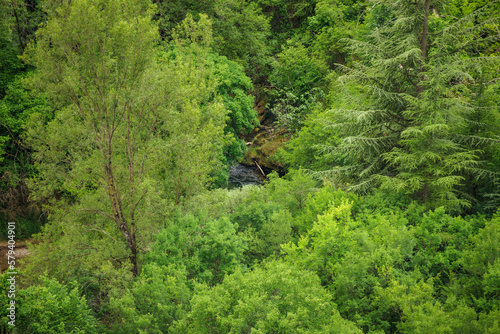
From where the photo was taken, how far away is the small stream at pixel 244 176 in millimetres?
26891

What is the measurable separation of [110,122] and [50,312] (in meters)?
5.88

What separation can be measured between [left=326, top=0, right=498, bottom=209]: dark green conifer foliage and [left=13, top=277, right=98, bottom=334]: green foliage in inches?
391

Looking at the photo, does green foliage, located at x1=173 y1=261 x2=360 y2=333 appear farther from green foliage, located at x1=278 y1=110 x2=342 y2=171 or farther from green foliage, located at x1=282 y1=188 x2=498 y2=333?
green foliage, located at x1=278 y1=110 x2=342 y2=171

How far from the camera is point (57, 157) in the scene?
10.3 metres

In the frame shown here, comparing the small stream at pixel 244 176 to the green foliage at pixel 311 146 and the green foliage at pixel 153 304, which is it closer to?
the green foliage at pixel 311 146

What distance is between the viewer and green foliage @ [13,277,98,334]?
6.43 m

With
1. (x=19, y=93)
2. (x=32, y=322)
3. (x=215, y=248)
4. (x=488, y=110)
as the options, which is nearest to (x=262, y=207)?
(x=215, y=248)

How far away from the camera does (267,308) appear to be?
22.6 ft

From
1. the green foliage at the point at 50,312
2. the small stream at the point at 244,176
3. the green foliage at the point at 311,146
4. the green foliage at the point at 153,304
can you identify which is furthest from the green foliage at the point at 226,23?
the green foliage at the point at 50,312

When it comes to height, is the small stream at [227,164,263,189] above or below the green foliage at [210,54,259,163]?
below

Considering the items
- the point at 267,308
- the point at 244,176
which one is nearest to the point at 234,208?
the point at 267,308

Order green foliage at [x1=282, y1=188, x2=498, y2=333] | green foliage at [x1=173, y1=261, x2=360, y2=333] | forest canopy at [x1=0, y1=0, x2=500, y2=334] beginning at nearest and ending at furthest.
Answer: green foliage at [x1=173, y1=261, x2=360, y2=333] → forest canopy at [x1=0, y1=0, x2=500, y2=334] → green foliage at [x1=282, y1=188, x2=498, y2=333]

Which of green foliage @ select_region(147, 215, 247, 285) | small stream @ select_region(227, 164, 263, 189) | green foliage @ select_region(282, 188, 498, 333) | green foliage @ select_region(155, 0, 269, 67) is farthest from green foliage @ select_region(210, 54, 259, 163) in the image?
green foliage @ select_region(282, 188, 498, 333)

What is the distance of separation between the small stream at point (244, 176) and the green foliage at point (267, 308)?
18.9 m
